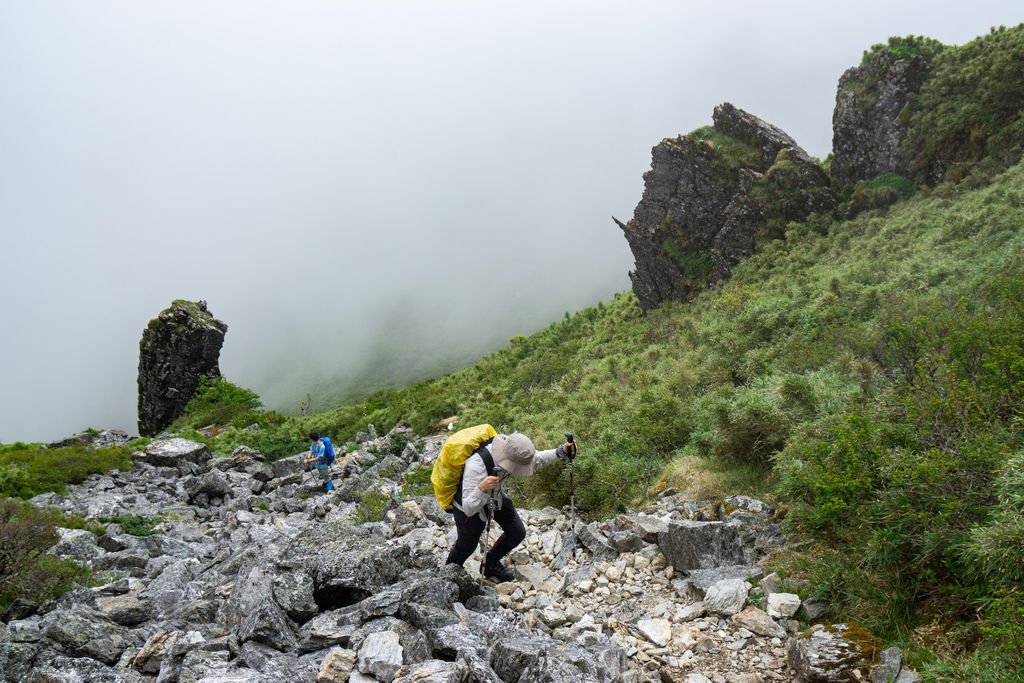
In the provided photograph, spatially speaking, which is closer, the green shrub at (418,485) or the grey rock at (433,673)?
the grey rock at (433,673)

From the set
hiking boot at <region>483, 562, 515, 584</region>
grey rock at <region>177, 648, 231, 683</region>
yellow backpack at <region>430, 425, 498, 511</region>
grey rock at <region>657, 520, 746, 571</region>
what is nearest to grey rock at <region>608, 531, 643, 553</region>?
grey rock at <region>657, 520, 746, 571</region>

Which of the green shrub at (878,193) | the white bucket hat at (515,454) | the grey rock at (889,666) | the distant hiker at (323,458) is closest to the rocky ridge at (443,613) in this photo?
the grey rock at (889,666)

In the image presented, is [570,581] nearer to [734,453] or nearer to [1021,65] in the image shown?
[734,453]

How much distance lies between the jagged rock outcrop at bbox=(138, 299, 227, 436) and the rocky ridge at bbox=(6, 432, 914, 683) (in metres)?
34.5

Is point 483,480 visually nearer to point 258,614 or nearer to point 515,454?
point 515,454

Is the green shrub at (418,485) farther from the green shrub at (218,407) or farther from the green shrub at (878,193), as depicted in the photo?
the green shrub at (878,193)

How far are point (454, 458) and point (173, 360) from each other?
41075 mm

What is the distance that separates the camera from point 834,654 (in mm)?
4293

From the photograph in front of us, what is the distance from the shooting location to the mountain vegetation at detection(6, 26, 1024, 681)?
177 inches

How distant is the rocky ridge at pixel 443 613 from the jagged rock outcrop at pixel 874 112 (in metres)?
26.7

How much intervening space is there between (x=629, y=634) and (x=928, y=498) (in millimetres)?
2925

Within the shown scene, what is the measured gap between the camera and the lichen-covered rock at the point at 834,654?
418cm

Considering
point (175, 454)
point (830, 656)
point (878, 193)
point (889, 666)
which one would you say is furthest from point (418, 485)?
point (878, 193)

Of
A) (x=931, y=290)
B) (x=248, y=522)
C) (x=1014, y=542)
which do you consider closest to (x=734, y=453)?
(x=1014, y=542)
